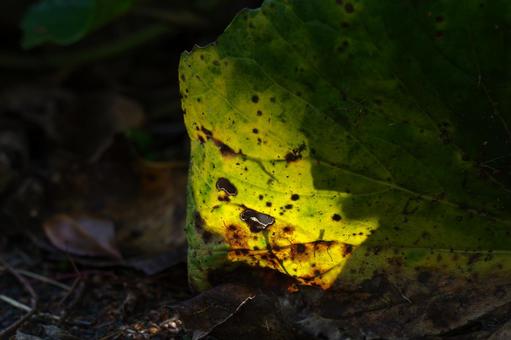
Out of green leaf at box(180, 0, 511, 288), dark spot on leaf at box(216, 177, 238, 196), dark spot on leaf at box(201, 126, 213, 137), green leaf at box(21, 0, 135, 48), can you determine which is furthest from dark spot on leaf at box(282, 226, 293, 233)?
green leaf at box(21, 0, 135, 48)

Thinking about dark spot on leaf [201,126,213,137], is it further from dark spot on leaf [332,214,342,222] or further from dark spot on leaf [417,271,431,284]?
dark spot on leaf [417,271,431,284]

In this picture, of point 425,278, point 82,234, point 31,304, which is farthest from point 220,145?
point 82,234

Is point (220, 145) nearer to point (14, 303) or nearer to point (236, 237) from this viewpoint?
point (236, 237)

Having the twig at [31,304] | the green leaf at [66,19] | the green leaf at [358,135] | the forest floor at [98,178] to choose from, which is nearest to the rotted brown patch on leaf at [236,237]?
the green leaf at [358,135]

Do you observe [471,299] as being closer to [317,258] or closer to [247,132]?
[317,258]

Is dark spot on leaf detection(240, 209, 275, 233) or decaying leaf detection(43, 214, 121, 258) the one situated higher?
decaying leaf detection(43, 214, 121, 258)

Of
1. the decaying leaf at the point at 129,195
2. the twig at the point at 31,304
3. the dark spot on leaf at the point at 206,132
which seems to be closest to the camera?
the dark spot on leaf at the point at 206,132

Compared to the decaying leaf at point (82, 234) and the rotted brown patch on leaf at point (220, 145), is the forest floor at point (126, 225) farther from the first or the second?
the rotted brown patch on leaf at point (220, 145)

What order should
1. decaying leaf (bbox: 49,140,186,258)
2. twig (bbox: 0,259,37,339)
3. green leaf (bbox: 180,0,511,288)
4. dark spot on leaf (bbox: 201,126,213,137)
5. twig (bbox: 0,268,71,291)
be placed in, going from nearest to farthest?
1. green leaf (bbox: 180,0,511,288)
2. dark spot on leaf (bbox: 201,126,213,137)
3. twig (bbox: 0,259,37,339)
4. twig (bbox: 0,268,71,291)
5. decaying leaf (bbox: 49,140,186,258)
